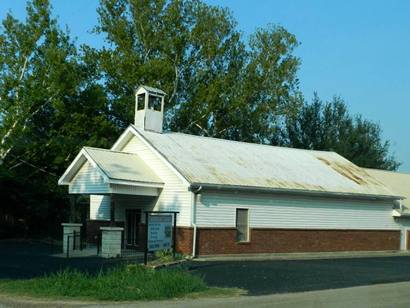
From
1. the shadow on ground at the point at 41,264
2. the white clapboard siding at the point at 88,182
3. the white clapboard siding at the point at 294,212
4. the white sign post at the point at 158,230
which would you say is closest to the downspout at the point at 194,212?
the white clapboard siding at the point at 294,212

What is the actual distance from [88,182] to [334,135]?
37447 millimetres

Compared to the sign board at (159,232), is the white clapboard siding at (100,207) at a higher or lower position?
higher

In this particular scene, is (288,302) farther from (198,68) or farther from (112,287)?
(198,68)

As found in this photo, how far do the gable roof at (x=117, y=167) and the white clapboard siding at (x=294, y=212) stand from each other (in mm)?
2814

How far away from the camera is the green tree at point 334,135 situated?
197ft

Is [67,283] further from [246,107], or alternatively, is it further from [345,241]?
[246,107]

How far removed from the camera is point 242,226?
2844 centimetres

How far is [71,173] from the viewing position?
97.5 feet

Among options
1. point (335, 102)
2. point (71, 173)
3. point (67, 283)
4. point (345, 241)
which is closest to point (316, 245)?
point (345, 241)

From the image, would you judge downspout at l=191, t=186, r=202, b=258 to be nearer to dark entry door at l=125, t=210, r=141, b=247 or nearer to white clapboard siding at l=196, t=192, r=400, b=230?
white clapboard siding at l=196, t=192, r=400, b=230

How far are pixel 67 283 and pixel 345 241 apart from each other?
21.4m

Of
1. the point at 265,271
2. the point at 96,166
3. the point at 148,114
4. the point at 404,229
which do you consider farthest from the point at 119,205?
the point at 404,229

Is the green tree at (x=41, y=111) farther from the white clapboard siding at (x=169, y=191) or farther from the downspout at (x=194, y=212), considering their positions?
the downspout at (x=194, y=212)

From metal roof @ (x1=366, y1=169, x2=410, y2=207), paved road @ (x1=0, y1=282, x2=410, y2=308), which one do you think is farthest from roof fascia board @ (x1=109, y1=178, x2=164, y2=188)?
metal roof @ (x1=366, y1=169, x2=410, y2=207)
